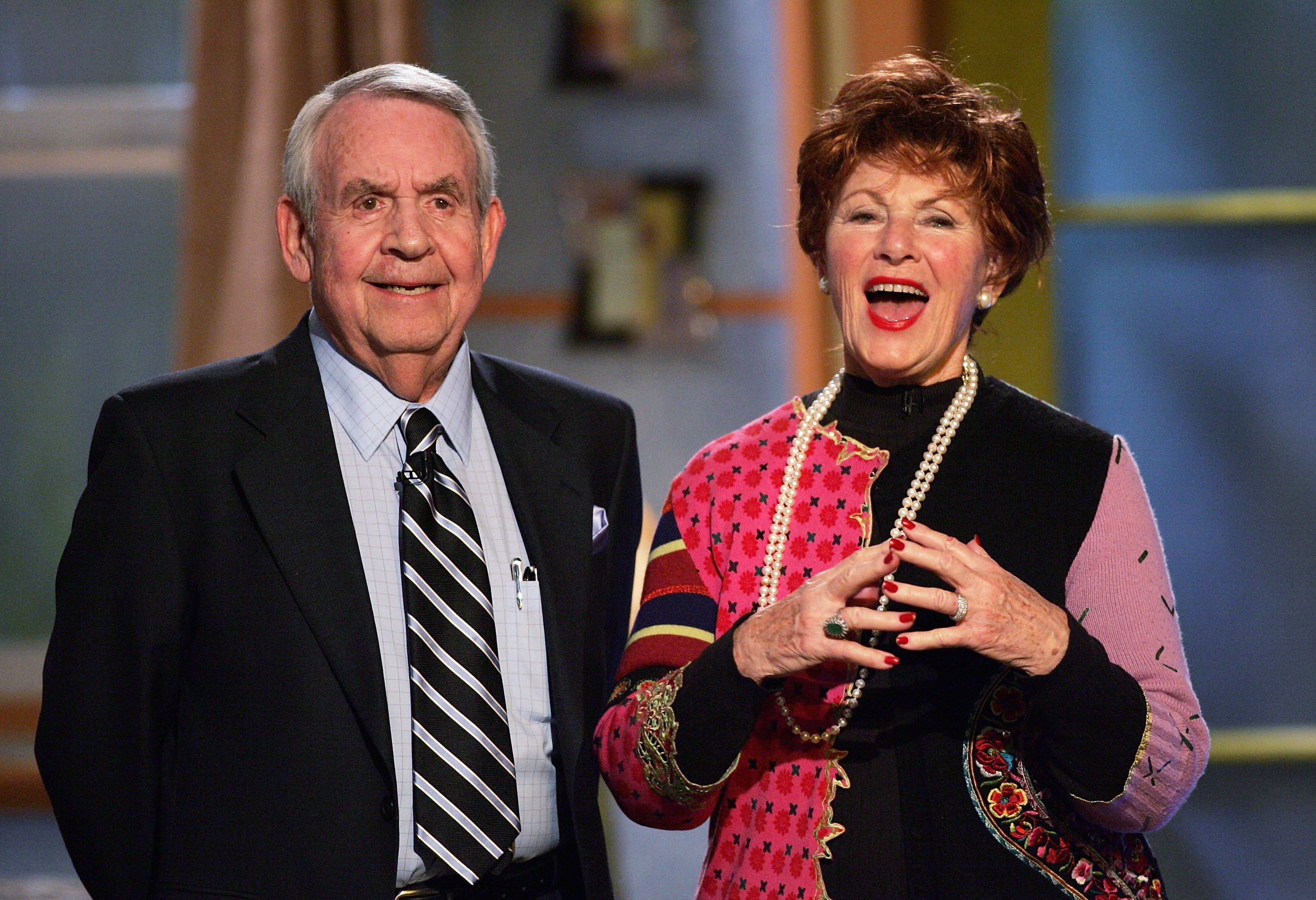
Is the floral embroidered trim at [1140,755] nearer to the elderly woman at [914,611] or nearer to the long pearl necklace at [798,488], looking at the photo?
the elderly woman at [914,611]

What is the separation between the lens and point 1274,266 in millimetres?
2977

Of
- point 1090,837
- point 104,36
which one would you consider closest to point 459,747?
point 1090,837

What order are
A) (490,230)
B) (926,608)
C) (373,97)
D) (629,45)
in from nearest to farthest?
1. (926,608)
2. (373,97)
3. (490,230)
4. (629,45)

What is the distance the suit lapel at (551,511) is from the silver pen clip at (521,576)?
0.01m

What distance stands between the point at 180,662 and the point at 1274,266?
94.8 inches

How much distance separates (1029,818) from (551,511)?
2.10ft

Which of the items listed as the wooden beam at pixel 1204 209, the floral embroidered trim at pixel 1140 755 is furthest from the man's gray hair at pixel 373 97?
the wooden beam at pixel 1204 209

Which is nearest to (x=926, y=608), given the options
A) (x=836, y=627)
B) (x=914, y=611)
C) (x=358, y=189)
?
(x=836, y=627)

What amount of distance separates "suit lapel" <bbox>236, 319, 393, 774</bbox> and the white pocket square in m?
0.32

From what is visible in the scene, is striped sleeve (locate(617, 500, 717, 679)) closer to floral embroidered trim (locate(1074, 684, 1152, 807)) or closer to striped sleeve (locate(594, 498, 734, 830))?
striped sleeve (locate(594, 498, 734, 830))

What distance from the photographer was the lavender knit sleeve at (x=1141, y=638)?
1.37 m

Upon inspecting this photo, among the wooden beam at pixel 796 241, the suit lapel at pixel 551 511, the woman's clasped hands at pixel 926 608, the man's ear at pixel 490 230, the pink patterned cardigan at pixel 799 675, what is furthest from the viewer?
the wooden beam at pixel 796 241

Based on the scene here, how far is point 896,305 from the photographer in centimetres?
150

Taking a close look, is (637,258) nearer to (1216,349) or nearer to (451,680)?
(1216,349)
